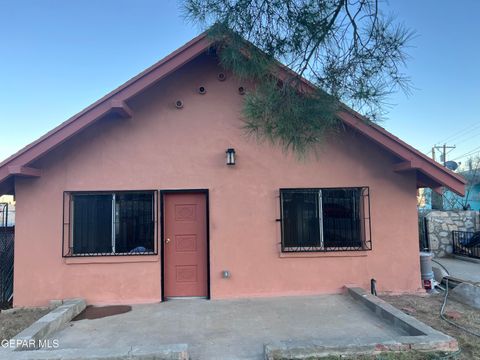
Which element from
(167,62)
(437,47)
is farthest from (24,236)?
(437,47)

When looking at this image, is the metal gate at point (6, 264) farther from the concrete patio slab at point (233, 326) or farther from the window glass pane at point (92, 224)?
the concrete patio slab at point (233, 326)

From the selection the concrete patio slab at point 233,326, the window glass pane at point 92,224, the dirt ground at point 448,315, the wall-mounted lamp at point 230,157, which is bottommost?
the dirt ground at point 448,315

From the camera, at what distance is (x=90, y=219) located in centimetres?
670

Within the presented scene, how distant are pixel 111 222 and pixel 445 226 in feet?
36.6

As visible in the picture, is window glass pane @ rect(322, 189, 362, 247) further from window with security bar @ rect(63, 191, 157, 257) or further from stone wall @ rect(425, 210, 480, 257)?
stone wall @ rect(425, 210, 480, 257)

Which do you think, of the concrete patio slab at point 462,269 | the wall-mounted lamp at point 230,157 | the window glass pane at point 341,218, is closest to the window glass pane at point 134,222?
the wall-mounted lamp at point 230,157

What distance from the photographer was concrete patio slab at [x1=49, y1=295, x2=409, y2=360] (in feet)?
14.5

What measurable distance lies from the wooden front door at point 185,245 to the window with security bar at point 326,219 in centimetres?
163

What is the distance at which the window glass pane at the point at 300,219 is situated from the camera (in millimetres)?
6863

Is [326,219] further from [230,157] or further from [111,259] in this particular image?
[111,259]

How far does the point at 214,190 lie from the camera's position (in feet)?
22.3

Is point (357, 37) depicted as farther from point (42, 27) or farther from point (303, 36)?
point (42, 27)

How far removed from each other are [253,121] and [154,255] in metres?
3.49

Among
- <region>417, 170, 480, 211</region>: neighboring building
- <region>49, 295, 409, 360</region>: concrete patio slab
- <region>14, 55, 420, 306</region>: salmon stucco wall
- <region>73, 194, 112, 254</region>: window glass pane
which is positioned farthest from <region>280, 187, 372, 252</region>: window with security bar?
<region>417, 170, 480, 211</region>: neighboring building
